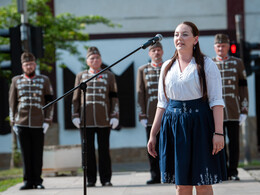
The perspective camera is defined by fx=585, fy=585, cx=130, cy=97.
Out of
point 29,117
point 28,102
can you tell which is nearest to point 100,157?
point 29,117

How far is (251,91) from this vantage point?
17.1 metres

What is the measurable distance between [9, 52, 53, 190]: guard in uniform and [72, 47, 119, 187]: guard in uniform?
0.57 metres

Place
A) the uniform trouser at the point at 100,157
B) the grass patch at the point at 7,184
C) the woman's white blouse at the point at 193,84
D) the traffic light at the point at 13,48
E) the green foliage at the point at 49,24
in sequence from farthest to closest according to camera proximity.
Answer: the green foliage at the point at 49,24 < the traffic light at the point at 13,48 < the grass patch at the point at 7,184 < the uniform trouser at the point at 100,157 < the woman's white blouse at the point at 193,84

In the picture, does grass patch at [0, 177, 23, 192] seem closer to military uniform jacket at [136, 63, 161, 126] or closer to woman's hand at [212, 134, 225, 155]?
military uniform jacket at [136, 63, 161, 126]

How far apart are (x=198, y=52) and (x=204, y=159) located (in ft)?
3.24

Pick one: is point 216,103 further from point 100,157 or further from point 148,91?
point 100,157

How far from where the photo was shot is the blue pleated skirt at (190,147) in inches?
204

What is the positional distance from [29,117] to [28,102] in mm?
247

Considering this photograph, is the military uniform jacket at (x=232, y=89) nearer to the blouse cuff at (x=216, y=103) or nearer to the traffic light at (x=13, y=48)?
the traffic light at (x=13, y=48)

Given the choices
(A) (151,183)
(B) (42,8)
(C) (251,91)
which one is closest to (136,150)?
(C) (251,91)

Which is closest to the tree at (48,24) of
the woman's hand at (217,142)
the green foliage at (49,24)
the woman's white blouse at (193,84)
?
the green foliage at (49,24)

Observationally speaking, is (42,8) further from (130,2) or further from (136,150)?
(136,150)

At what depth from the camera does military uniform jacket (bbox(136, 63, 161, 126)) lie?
29.6ft

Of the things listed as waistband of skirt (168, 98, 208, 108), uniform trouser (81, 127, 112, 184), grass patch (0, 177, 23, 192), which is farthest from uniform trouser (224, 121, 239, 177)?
waistband of skirt (168, 98, 208, 108)
